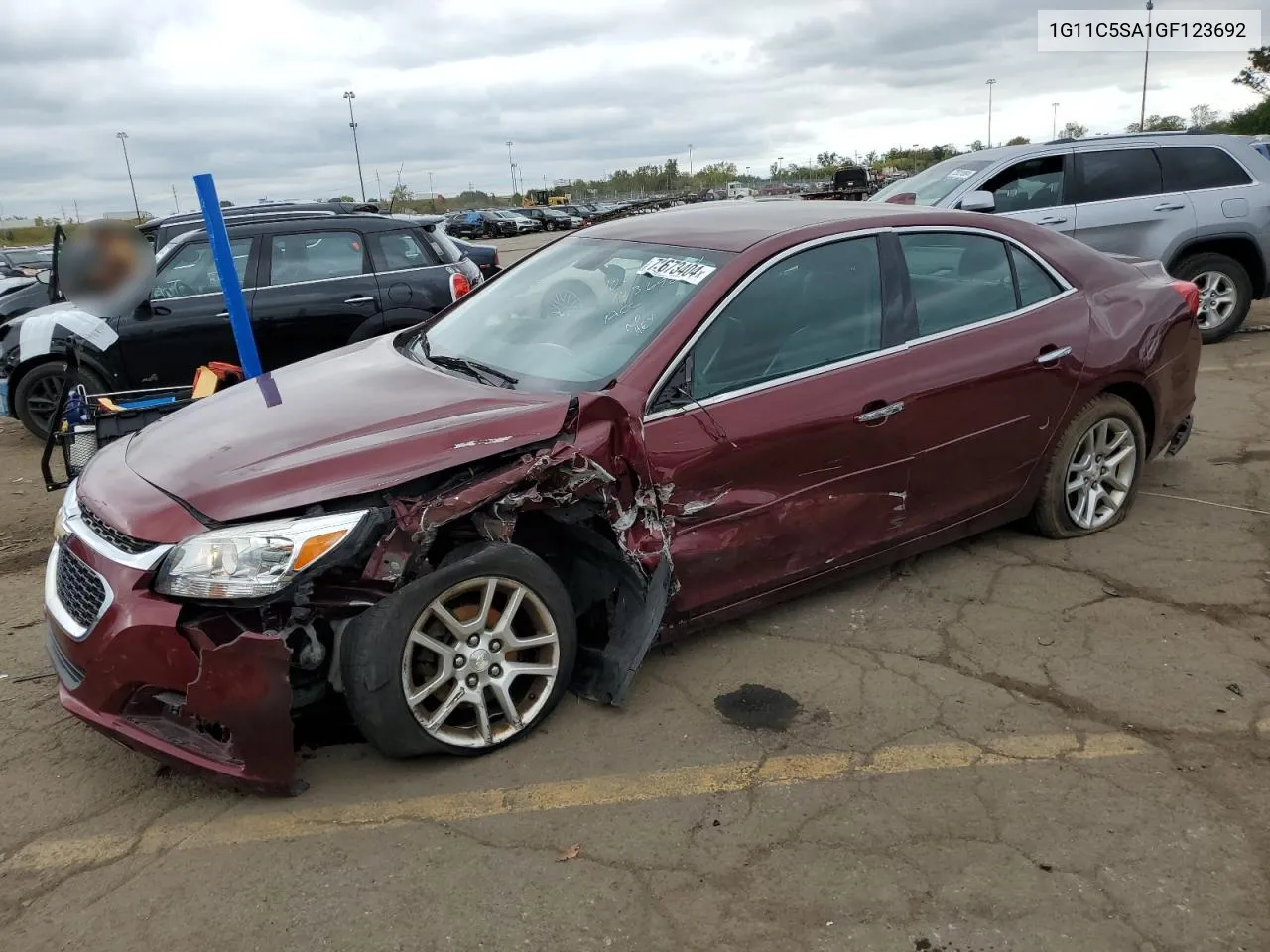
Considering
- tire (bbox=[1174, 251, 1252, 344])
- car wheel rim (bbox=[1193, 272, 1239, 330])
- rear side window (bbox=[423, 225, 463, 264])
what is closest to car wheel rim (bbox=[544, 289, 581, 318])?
Result: rear side window (bbox=[423, 225, 463, 264])

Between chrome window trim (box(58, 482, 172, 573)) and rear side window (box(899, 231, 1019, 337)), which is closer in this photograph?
chrome window trim (box(58, 482, 172, 573))

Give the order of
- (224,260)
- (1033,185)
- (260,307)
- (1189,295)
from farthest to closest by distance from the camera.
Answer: (1033,185)
(260,307)
(224,260)
(1189,295)

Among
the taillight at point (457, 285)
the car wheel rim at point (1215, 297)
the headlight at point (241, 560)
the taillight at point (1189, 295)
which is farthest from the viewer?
the car wheel rim at point (1215, 297)

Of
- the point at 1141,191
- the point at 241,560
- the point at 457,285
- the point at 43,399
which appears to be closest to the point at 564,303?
the point at 241,560

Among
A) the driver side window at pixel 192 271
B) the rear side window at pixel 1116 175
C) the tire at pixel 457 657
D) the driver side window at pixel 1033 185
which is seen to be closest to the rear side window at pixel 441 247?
the driver side window at pixel 192 271

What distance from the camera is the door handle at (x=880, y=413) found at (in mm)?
3625

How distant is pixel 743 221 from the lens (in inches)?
157

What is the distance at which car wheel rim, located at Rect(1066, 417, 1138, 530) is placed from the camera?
451 centimetres

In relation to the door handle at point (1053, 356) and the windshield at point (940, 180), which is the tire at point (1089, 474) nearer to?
the door handle at point (1053, 356)

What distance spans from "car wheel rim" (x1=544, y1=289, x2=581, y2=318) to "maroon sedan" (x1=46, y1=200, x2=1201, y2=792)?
0.02m

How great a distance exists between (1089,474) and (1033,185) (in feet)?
15.3

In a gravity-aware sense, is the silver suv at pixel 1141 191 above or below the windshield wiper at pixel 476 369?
above

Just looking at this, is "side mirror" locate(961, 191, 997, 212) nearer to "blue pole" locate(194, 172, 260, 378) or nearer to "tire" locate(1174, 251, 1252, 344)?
"tire" locate(1174, 251, 1252, 344)

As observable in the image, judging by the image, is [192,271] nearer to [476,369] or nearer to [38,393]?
[38,393]
